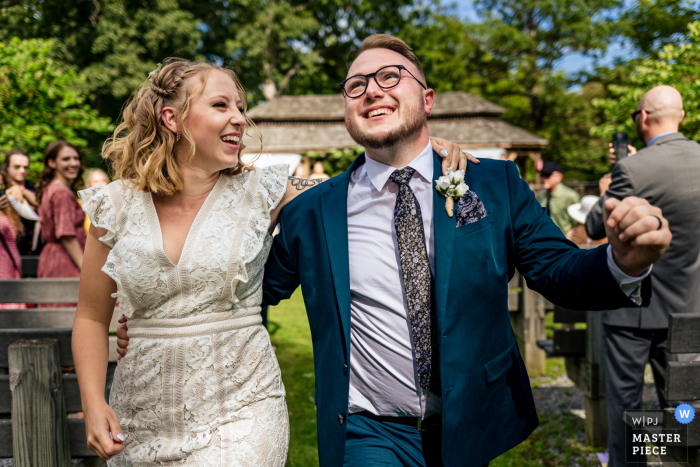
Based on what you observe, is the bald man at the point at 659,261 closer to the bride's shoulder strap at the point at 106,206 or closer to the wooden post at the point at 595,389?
the wooden post at the point at 595,389

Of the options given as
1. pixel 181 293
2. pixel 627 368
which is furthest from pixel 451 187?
pixel 627 368

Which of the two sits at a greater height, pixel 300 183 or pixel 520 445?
pixel 300 183

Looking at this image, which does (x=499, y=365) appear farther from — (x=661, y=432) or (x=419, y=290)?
(x=661, y=432)

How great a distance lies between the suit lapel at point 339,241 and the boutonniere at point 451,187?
0.47 metres

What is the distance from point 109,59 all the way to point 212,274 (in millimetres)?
28889

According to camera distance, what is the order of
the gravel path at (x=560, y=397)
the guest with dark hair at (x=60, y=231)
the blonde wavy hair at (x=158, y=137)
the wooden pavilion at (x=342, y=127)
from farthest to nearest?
1. the wooden pavilion at (x=342, y=127)
2. the gravel path at (x=560, y=397)
3. the guest with dark hair at (x=60, y=231)
4. the blonde wavy hair at (x=158, y=137)

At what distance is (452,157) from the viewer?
2.49 m

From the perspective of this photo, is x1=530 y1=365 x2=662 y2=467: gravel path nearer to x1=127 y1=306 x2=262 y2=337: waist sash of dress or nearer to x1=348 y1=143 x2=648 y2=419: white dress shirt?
x1=348 y1=143 x2=648 y2=419: white dress shirt

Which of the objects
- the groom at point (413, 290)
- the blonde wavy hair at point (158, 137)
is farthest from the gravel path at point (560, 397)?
the blonde wavy hair at point (158, 137)

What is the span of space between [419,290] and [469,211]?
1.34 feet

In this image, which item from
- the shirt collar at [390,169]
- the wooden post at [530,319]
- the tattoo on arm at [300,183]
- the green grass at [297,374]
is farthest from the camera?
the wooden post at [530,319]

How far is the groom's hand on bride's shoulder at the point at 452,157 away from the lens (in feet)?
7.98

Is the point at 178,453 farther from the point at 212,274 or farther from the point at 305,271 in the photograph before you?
the point at 305,271

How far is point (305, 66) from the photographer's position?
35.1 m
